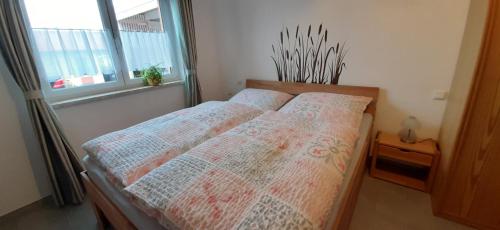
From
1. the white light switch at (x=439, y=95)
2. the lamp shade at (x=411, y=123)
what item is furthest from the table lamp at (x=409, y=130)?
the white light switch at (x=439, y=95)

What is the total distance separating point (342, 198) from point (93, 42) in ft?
8.12

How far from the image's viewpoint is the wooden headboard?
2158 millimetres

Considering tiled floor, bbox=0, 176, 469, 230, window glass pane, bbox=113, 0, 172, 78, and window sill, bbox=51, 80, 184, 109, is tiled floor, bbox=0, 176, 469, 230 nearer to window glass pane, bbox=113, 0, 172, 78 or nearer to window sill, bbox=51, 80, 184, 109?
window sill, bbox=51, 80, 184, 109

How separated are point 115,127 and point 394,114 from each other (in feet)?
9.48

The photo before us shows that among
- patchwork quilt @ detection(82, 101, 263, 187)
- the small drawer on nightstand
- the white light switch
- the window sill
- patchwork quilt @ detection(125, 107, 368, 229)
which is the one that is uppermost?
the window sill

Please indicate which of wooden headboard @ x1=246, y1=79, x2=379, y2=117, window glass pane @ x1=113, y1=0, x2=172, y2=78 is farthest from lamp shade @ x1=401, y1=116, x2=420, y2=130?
window glass pane @ x1=113, y1=0, x2=172, y2=78

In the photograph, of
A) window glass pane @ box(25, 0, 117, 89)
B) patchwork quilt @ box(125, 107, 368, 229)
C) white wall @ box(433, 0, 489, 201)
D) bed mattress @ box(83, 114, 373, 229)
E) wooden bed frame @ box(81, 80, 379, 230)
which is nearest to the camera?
patchwork quilt @ box(125, 107, 368, 229)

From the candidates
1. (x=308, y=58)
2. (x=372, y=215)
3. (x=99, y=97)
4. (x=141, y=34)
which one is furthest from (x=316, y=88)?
(x=99, y=97)

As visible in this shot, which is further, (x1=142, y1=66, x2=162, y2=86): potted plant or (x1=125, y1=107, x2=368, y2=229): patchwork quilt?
(x1=142, y1=66, x2=162, y2=86): potted plant

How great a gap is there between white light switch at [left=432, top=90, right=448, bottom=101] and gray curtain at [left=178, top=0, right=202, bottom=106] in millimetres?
2541

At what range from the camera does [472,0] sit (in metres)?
1.56

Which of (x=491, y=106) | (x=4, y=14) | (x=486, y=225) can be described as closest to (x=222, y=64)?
(x=4, y=14)

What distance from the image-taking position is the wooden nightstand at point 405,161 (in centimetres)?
181

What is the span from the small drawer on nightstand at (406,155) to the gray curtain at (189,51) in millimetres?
2223
